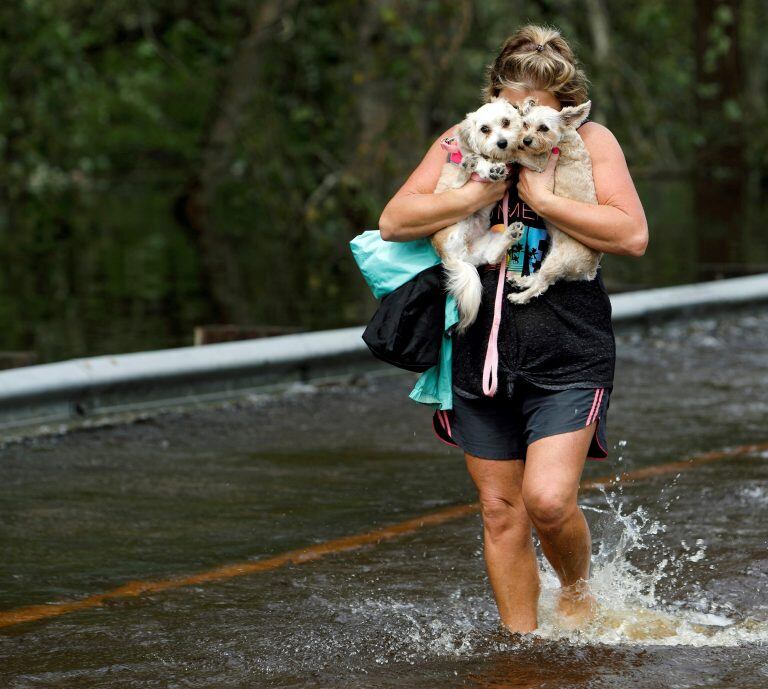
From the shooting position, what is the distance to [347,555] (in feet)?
21.4

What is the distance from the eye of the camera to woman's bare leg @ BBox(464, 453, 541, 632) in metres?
5.15

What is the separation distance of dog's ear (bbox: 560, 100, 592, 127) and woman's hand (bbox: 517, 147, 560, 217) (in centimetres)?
10

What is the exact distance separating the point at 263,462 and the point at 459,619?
286 centimetres

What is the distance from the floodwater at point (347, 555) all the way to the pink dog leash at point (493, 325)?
34.0 inches

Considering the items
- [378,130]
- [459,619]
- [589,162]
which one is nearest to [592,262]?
[589,162]

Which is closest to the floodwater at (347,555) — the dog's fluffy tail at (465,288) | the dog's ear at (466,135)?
the dog's fluffy tail at (465,288)

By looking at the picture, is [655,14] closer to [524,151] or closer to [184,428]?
[184,428]

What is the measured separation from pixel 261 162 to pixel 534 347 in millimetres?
17514

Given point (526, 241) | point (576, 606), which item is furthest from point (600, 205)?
point (576, 606)

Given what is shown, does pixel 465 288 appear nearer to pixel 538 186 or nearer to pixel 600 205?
pixel 538 186

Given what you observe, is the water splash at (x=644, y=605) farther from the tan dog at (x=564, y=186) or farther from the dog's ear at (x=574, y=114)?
the dog's ear at (x=574, y=114)

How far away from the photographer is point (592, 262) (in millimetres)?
5012

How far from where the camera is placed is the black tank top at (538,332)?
5.04 m

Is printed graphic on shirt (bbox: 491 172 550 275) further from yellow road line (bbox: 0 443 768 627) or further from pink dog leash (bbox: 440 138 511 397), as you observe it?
yellow road line (bbox: 0 443 768 627)
